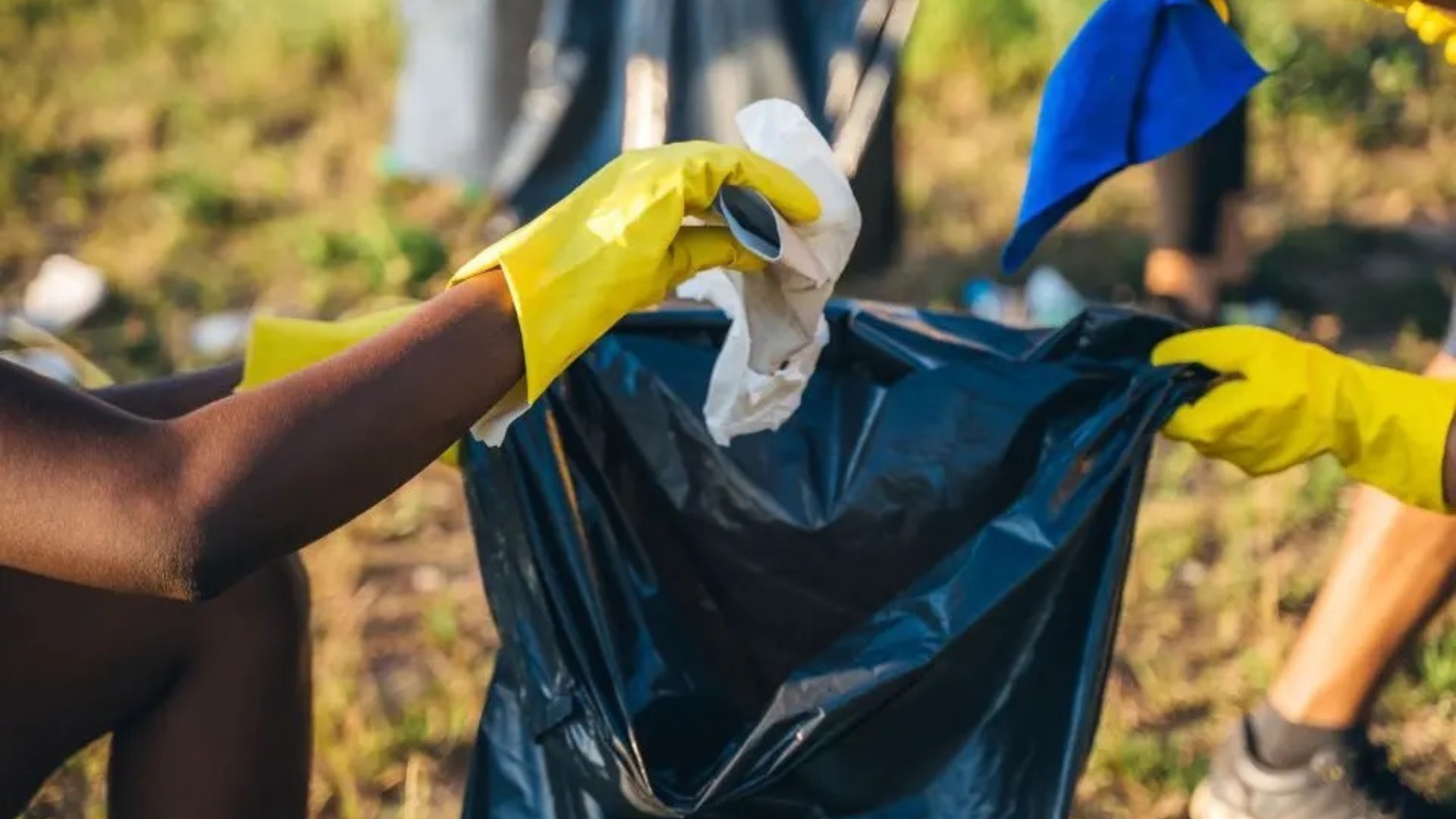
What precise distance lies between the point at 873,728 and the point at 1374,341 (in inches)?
76.2

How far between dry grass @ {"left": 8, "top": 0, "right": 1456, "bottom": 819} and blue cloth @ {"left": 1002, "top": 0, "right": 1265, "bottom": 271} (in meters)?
0.74

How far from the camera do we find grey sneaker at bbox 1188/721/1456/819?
1.84 metres

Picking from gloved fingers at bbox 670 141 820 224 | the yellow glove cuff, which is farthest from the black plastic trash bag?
gloved fingers at bbox 670 141 820 224

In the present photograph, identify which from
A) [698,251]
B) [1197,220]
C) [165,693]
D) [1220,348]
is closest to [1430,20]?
[1220,348]

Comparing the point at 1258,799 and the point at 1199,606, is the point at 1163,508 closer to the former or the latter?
the point at 1199,606

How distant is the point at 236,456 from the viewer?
3.79 feet

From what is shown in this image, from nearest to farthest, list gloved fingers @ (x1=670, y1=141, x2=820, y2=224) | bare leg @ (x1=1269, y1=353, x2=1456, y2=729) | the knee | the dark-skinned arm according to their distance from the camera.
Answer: the dark-skinned arm < gloved fingers @ (x1=670, y1=141, x2=820, y2=224) < the knee < bare leg @ (x1=1269, y1=353, x2=1456, y2=729)

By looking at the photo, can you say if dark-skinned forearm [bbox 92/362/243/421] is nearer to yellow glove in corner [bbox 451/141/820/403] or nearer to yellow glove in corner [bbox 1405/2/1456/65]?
yellow glove in corner [bbox 451/141/820/403]

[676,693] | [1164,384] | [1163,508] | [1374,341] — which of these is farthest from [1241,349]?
[1374,341]

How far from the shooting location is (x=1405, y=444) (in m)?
1.46

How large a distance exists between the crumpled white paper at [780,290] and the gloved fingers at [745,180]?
0.01 metres

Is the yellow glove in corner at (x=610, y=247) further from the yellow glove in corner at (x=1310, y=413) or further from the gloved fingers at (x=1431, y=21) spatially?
the gloved fingers at (x=1431, y=21)

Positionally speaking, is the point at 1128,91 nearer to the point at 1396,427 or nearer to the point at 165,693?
the point at 1396,427

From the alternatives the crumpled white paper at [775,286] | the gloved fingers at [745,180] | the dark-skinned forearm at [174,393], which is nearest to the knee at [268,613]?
the dark-skinned forearm at [174,393]
